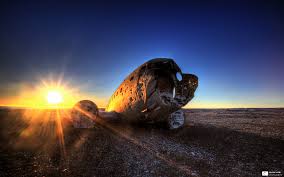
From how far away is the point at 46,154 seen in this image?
5324 mm

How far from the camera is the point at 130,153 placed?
228 inches

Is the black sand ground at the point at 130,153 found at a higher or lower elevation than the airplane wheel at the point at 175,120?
lower

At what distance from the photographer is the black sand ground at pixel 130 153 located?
4537 mm

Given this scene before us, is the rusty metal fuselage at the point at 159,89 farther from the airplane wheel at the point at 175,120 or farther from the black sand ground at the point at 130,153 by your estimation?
the airplane wheel at the point at 175,120

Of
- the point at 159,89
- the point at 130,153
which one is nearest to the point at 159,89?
the point at 159,89

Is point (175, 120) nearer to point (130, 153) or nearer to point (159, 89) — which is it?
point (159, 89)

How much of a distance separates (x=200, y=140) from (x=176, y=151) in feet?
6.88

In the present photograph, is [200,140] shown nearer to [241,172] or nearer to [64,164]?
[241,172]

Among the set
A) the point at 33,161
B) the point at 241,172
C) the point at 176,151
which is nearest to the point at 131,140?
the point at 176,151

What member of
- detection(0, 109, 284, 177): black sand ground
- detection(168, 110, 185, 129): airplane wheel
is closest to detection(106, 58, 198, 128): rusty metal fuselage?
detection(0, 109, 284, 177): black sand ground

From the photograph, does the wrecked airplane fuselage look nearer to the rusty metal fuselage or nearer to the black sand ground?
the rusty metal fuselage

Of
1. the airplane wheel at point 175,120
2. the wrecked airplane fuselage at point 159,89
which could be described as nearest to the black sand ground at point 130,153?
the airplane wheel at point 175,120

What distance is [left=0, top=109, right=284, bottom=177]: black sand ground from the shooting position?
4.54m

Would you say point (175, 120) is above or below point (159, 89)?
below
